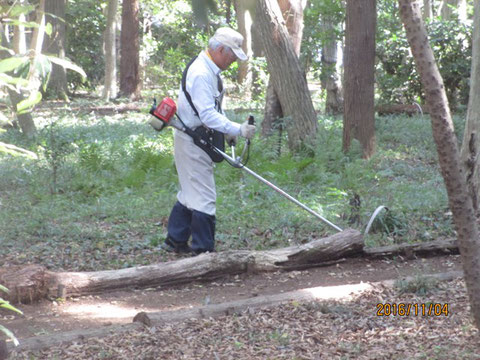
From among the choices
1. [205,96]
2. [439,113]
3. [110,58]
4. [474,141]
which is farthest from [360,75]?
[110,58]

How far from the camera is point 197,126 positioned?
6.34 meters

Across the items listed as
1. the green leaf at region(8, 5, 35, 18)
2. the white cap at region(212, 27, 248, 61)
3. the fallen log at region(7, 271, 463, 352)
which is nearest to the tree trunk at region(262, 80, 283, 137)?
the white cap at region(212, 27, 248, 61)

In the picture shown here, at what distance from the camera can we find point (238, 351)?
13.6ft

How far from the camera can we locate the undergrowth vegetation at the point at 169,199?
6840 millimetres

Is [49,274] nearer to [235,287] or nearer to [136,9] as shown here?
[235,287]

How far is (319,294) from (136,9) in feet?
64.1

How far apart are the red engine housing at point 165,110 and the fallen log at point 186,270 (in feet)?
4.57

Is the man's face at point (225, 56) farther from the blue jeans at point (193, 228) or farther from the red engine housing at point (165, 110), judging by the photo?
the blue jeans at point (193, 228)

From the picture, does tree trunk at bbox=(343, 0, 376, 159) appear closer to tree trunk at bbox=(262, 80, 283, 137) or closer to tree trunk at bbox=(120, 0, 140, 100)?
tree trunk at bbox=(262, 80, 283, 137)

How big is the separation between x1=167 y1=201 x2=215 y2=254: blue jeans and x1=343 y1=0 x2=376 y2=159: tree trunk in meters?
4.86

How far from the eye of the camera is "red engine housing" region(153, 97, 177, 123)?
6172 millimetres

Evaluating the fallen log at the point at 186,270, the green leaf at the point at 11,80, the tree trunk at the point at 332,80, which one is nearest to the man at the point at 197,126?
the fallen log at the point at 186,270

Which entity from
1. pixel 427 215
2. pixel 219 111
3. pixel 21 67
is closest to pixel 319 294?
pixel 219 111

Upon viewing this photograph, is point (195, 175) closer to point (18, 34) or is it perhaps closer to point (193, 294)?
point (193, 294)
